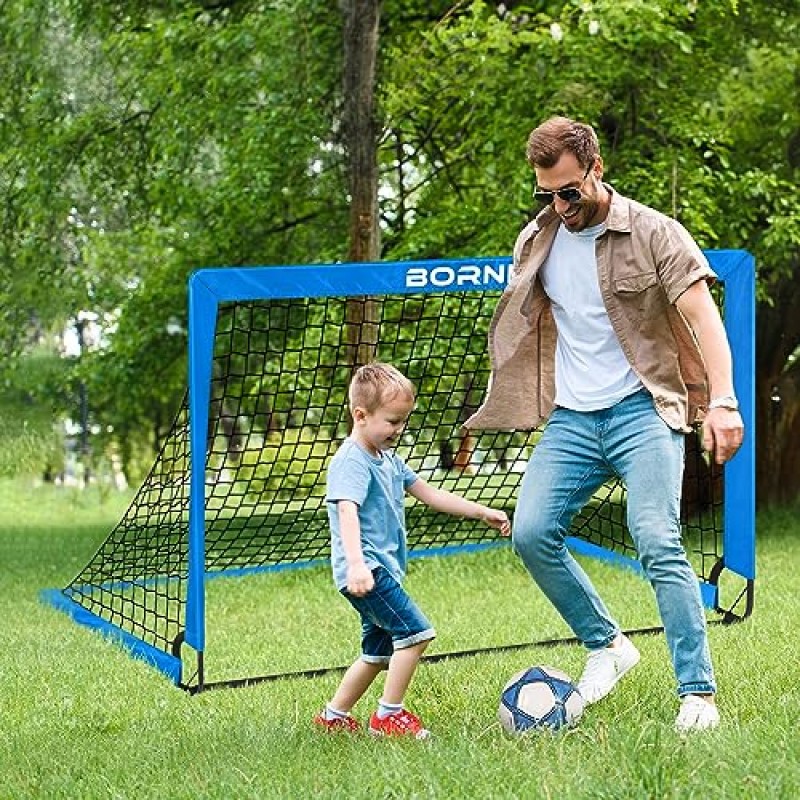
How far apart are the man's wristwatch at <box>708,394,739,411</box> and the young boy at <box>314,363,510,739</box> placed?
0.95 meters

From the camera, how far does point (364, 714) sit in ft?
22.7

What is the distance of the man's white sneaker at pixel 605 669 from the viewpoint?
655 cm

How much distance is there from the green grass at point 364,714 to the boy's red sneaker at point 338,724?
69mm

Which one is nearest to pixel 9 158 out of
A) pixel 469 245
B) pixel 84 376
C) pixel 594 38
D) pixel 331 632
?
pixel 84 376

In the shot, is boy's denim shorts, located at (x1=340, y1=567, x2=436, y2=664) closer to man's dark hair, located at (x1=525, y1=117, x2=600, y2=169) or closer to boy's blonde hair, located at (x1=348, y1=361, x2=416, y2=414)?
boy's blonde hair, located at (x1=348, y1=361, x2=416, y2=414)

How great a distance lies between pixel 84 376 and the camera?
19.8 metres

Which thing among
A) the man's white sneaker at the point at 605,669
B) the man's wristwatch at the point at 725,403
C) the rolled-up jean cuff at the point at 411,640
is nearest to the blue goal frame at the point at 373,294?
the rolled-up jean cuff at the point at 411,640

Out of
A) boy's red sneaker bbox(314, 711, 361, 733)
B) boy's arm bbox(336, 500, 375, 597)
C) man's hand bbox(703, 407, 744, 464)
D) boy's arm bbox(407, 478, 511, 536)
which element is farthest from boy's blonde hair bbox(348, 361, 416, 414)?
boy's red sneaker bbox(314, 711, 361, 733)

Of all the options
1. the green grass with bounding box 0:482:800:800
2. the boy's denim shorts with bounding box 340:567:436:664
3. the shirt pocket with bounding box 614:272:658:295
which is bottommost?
the green grass with bounding box 0:482:800:800

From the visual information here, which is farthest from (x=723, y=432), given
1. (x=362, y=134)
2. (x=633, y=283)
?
(x=362, y=134)

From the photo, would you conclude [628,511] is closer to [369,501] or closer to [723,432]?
[723,432]

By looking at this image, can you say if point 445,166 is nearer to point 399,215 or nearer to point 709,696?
point 399,215

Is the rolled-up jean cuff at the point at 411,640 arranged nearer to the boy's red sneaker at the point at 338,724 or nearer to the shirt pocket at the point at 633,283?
the boy's red sneaker at the point at 338,724

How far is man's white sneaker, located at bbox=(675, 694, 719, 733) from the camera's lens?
226 inches
